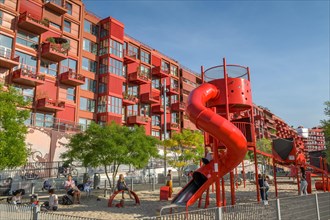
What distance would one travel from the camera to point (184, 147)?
3155 centimetres

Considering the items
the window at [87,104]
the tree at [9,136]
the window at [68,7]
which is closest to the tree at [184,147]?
the window at [87,104]

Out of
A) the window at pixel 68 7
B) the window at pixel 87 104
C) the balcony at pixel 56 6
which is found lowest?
the window at pixel 87 104

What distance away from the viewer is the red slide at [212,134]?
1113 cm

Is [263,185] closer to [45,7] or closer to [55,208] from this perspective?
[55,208]

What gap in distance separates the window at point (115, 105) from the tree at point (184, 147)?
1150 centimetres

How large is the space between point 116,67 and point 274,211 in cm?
3603

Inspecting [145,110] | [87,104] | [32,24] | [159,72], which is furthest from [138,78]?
[32,24]

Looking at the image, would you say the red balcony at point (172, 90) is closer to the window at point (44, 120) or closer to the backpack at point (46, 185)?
the window at point (44, 120)

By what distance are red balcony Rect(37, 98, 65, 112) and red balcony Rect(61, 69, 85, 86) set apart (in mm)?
2921

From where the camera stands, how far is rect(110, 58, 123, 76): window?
40.5 meters

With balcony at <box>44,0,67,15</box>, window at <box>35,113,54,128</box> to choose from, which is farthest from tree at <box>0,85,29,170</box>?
balcony at <box>44,0,67,15</box>

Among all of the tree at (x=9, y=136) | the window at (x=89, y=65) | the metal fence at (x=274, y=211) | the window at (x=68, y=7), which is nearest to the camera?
the metal fence at (x=274, y=211)

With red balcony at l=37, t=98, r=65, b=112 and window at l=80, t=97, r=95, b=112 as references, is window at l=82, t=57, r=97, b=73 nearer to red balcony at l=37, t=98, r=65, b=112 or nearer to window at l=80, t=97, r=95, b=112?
window at l=80, t=97, r=95, b=112

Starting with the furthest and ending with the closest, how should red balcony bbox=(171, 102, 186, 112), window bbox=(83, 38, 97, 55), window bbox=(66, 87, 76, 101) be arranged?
red balcony bbox=(171, 102, 186, 112)
window bbox=(83, 38, 97, 55)
window bbox=(66, 87, 76, 101)
